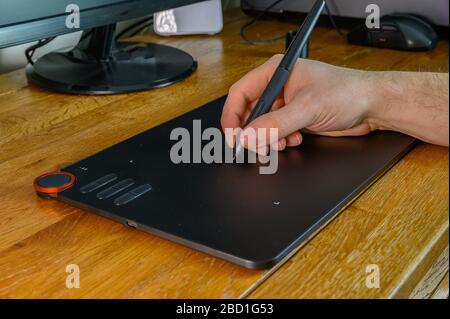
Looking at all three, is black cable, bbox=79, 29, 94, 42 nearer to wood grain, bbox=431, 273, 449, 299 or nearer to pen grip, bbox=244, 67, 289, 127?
pen grip, bbox=244, 67, 289, 127

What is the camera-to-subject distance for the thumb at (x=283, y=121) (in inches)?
22.3

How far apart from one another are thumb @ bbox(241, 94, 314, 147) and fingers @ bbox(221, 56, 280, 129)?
70mm

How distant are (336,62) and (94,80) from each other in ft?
1.20

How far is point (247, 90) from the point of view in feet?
2.15

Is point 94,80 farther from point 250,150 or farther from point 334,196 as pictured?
point 334,196

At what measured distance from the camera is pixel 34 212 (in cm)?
53

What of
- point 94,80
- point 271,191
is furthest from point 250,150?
point 94,80

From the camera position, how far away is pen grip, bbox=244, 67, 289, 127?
0.62 meters

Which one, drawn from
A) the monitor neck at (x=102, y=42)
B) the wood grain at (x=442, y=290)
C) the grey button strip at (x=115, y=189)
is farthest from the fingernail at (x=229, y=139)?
the monitor neck at (x=102, y=42)

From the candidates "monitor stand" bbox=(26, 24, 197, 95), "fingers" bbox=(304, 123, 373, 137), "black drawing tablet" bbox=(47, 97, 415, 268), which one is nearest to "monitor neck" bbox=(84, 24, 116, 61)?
"monitor stand" bbox=(26, 24, 197, 95)

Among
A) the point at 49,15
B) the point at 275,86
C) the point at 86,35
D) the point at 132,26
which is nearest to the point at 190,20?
the point at 132,26

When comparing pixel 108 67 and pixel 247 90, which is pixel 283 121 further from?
pixel 108 67
